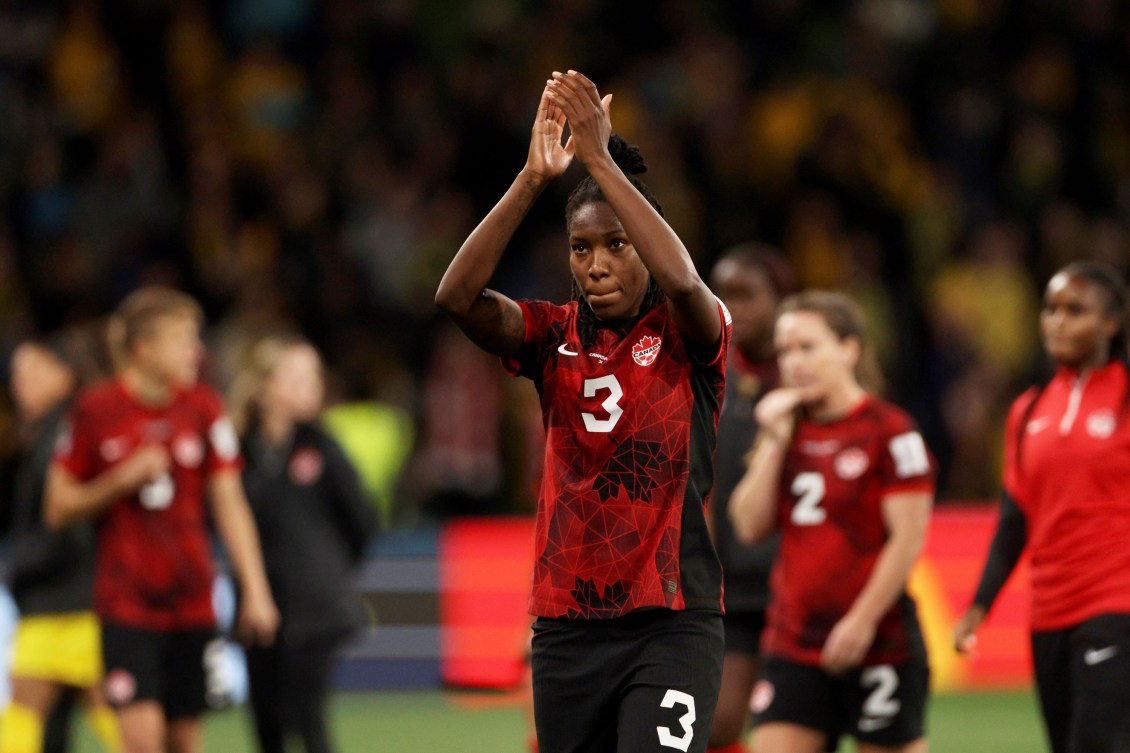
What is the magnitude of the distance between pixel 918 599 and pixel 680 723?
311 inches

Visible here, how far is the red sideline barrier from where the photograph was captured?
1202cm

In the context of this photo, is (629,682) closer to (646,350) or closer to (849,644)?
(646,350)

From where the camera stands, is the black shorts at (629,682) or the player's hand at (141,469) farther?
the player's hand at (141,469)

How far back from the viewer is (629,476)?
14.5ft

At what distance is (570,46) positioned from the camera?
642 inches

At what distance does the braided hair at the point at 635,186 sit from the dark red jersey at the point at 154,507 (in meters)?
3.43

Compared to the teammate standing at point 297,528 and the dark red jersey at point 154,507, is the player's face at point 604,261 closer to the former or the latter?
the dark red jersey at point 154,507

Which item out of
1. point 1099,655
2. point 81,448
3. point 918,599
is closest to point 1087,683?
point 1099,655

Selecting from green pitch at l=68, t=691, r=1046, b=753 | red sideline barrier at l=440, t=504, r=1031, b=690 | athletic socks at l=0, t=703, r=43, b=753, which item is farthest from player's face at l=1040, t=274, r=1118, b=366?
red sideline barrier at l=440, t=504, r=1031, b=690

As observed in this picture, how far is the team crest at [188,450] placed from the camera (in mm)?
7551

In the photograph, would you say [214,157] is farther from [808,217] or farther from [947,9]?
[947,9]

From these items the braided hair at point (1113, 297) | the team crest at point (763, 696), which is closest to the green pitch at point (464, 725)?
the team crest at point (763, 696)

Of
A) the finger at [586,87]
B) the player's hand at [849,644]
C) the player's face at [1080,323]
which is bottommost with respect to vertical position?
the player's hand at [849,644]

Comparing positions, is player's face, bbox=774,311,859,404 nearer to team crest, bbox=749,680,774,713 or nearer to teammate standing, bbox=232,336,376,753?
team crest, bbox=749,680,774,713
